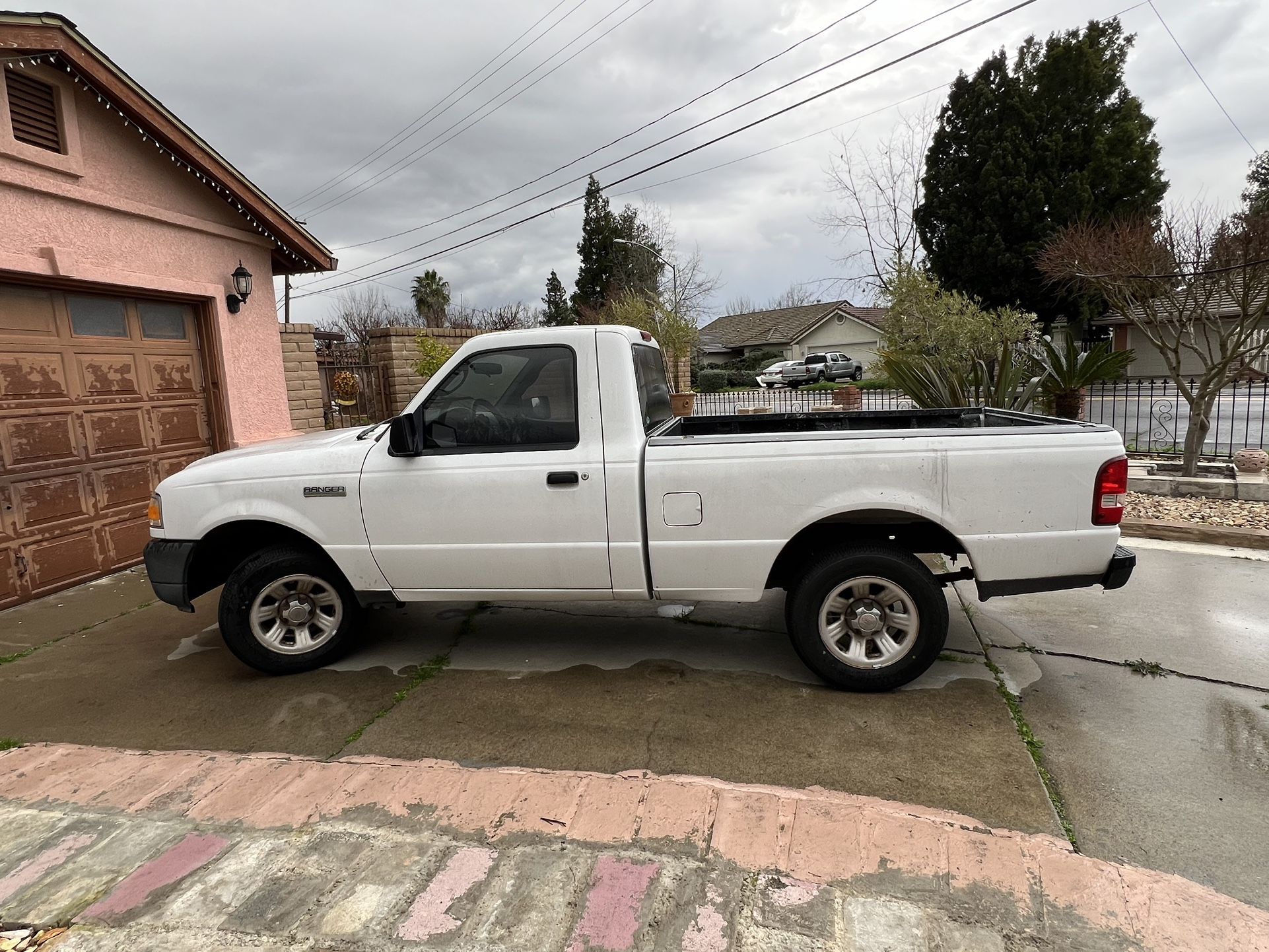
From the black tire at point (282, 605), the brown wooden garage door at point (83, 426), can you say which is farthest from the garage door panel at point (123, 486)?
the black tire at point (282, 605)

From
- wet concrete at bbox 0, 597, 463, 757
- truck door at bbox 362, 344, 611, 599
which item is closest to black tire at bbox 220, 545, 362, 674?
wet concrete at bbox 0, 597, 463, 757

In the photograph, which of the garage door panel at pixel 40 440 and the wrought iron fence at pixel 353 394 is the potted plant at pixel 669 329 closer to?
the wrought iron fence at pixel 353 394

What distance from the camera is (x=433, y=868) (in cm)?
249

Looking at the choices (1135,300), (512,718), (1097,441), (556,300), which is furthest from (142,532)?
(556,300)

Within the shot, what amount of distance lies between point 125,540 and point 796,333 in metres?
46.6

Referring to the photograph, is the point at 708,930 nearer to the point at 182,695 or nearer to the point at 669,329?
the point at 182,695

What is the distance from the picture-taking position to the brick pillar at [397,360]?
1170 centimetres

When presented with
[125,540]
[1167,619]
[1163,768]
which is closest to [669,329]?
[125,540]

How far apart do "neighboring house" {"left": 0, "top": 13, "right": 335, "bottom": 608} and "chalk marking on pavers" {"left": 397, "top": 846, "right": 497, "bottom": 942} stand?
17.6 feet

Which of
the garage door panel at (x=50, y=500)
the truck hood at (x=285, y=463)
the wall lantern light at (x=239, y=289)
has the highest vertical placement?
the wall lantern light at (x=239, y=289)

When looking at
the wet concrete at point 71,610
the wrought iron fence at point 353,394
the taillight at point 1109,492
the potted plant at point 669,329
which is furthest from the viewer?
the potted plant at point 669,329

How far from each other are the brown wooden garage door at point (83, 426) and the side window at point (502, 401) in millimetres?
4129

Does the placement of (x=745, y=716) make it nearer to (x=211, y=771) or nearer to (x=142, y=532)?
(x=211, y=771)

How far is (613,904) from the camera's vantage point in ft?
7.51
